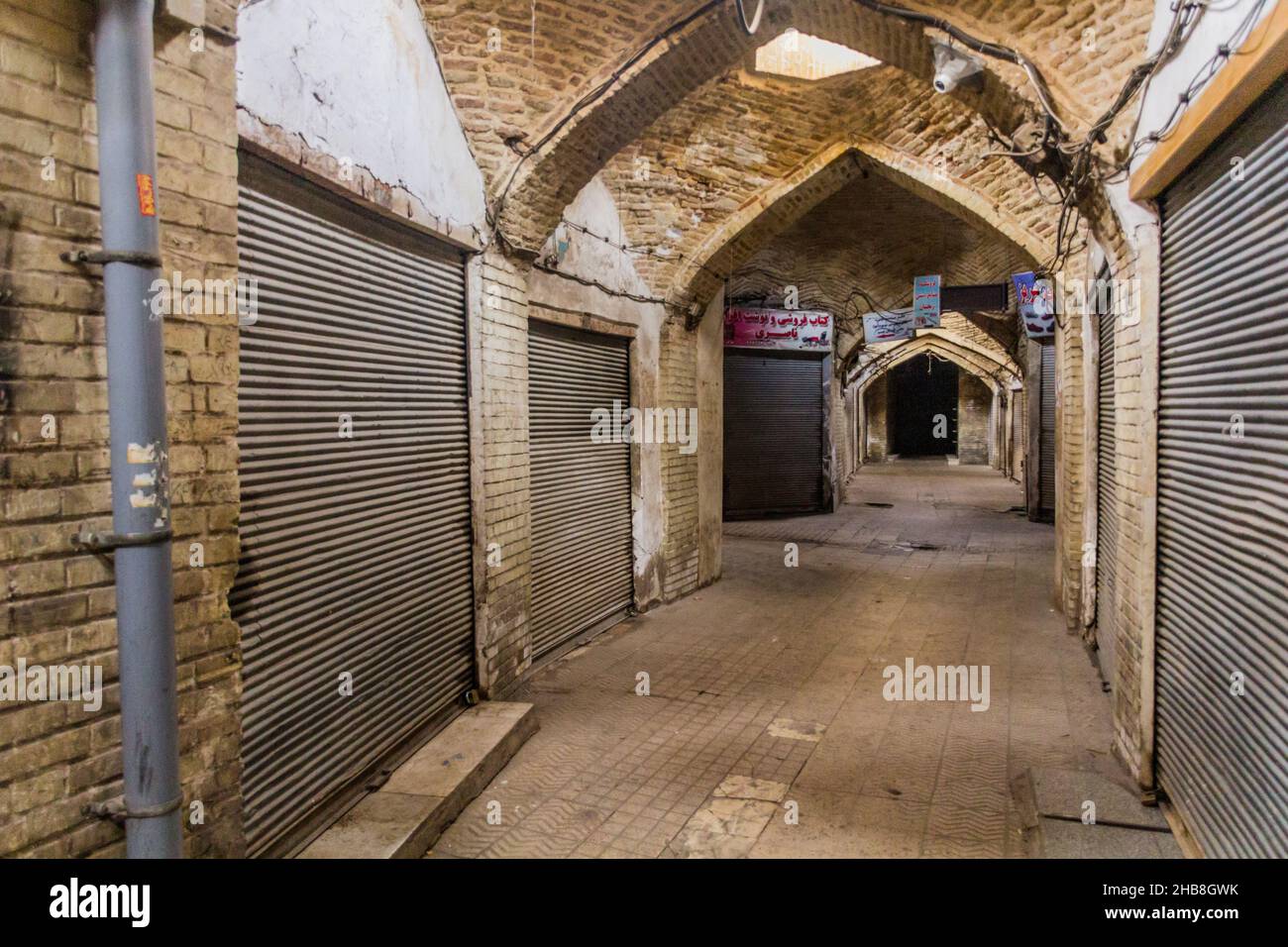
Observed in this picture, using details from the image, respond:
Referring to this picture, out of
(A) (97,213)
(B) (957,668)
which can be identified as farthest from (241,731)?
(B) (957,668)

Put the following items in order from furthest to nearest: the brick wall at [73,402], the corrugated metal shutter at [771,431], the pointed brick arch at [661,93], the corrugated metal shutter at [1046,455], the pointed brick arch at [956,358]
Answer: the pointed brick arch at [956,358] < the corrugated metal shutter at [771,431] < the corrugated metal shutter at [1046,455] < the pointed brick arch at [661,93] < the brick wall at [73,402]

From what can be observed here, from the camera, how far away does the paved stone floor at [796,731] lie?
13.4ft

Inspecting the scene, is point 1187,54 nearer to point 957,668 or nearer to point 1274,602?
point 1274,602

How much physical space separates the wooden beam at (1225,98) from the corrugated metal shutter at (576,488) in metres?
4.45

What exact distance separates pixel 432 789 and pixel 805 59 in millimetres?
7299

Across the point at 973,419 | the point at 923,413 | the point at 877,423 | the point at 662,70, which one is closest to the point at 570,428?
the point at 662,70

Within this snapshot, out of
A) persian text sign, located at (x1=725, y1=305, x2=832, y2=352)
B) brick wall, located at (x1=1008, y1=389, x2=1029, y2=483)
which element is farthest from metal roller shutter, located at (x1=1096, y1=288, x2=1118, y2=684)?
brick wall, located at (x1=1008, y1=389, x2=1029, y2=483)

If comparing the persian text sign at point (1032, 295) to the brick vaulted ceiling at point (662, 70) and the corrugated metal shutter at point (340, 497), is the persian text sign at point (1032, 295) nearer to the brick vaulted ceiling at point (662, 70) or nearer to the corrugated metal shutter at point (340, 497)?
the brick vaulted ceiling at point (662, 70)

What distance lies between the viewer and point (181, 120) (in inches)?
111

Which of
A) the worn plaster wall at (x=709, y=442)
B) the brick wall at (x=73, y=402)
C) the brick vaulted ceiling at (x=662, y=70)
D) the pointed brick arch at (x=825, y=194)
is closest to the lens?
the brick wall at (x=73, y=402)

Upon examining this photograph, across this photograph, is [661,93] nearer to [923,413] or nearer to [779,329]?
[779,329]

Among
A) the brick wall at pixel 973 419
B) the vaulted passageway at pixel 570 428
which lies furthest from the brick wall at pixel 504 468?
the brick wall at pixel 973 419

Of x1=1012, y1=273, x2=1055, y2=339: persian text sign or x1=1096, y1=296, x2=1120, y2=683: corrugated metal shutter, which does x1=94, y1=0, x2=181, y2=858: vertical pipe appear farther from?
x1=1012, y1=273, x2=1055, y2=339: persian text sign

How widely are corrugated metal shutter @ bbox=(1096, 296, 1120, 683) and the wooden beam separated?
253cm
